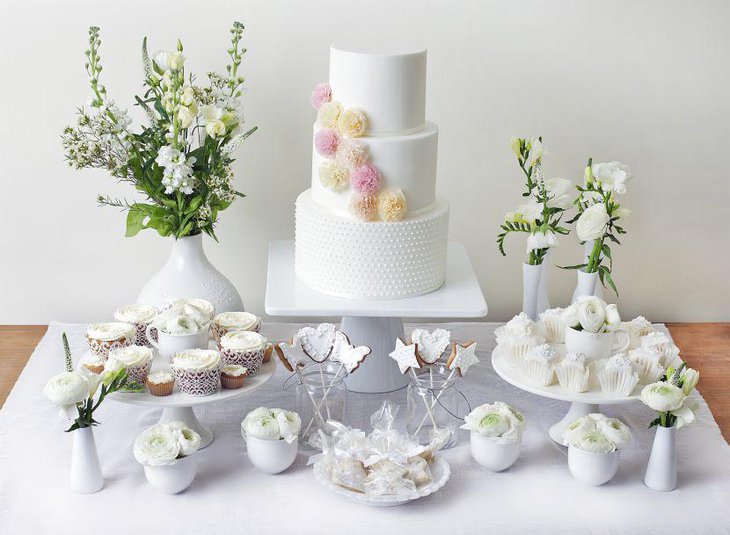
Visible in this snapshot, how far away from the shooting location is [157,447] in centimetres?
143

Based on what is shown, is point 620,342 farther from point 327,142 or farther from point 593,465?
point 327,142

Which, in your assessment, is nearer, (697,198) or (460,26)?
(460,26)

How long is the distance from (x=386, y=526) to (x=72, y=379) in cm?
48

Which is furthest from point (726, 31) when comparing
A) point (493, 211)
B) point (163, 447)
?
point (163, 447)

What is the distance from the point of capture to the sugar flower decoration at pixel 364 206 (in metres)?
1.58

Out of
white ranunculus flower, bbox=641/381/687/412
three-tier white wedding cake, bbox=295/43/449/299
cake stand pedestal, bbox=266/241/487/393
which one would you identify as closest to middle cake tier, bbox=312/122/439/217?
three-tier white wedding cake, bbox=295/43/449/299

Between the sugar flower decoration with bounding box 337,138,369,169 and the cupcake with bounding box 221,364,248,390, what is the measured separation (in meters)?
0.36

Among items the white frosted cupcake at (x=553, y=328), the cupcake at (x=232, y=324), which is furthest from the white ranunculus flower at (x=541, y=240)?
the cupcake at (x=232, y=324)

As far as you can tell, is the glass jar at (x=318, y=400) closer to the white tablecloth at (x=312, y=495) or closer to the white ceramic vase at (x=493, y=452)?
the white tablecloth at (x=312, y=495)

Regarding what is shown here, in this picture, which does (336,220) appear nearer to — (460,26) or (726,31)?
(460,26)

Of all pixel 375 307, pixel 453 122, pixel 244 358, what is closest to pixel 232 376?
pixel 244 358

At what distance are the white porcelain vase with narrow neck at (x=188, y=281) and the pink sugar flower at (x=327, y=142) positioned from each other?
1.06 feet

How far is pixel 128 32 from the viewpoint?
1.92m

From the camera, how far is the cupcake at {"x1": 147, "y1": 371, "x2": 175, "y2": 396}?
4.90ft
